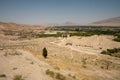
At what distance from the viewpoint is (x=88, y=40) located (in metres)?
66.2

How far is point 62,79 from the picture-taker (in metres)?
14.4

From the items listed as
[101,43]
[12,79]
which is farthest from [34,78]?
[101,43]

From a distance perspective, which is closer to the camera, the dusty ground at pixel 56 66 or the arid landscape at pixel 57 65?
the arid landscape at pixel 57 65

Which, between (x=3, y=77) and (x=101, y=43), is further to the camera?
(x=101, y=43)

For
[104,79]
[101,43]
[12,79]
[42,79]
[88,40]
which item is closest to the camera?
[12,79]

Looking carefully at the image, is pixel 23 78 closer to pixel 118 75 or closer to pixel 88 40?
pixel 118 75

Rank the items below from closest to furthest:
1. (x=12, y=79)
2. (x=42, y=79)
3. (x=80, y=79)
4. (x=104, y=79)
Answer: (x=12, y=79), (x=42, y=79), (x=80, y=79), (x=104, y=79)

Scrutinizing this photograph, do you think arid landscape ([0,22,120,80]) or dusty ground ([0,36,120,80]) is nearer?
arid landscape ([0,22,120,80])

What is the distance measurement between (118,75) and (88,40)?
1818 inches

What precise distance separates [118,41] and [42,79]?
2150 inches

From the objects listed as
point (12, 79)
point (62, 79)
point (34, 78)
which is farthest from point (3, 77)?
point (62, 79)

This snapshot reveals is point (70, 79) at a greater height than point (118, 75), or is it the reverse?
point (70, 79)

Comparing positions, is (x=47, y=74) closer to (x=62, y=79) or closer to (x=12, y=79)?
(x=62, y=79)

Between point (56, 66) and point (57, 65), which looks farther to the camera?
point (57, 65)
